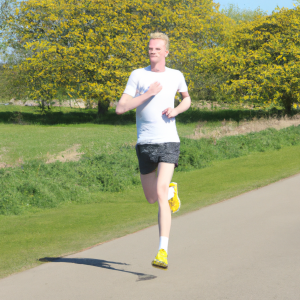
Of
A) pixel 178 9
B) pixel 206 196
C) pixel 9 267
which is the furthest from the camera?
pixel 178 9

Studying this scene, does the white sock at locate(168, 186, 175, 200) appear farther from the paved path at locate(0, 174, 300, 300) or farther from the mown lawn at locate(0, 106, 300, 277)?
the mown lawn at locate(0, 106, 300, 277)

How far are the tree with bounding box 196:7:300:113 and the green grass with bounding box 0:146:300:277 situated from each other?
1779cm

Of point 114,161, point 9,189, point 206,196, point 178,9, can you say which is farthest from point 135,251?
point 178,9

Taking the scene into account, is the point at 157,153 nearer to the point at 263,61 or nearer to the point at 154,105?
the point at 154,105

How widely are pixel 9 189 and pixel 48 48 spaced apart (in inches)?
1020

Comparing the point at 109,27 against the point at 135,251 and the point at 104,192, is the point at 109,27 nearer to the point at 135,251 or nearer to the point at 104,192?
the point at 104,192

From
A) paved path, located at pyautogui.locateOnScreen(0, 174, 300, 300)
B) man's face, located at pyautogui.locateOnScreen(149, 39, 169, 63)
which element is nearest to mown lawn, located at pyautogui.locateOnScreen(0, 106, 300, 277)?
paved path, located at pyautogui.locateOnScreen(0, 174, 300, 300)

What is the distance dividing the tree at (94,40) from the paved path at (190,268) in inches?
1035

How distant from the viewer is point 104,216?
707 centimetres

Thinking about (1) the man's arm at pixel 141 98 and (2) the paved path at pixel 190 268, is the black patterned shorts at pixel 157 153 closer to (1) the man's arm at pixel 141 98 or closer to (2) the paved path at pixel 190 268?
(1) the man's arm at pixel 141 98

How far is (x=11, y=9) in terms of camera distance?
35750mm

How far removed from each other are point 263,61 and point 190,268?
2957 cm

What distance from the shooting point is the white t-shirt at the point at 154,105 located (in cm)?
405

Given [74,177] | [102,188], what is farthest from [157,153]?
[74,177]
